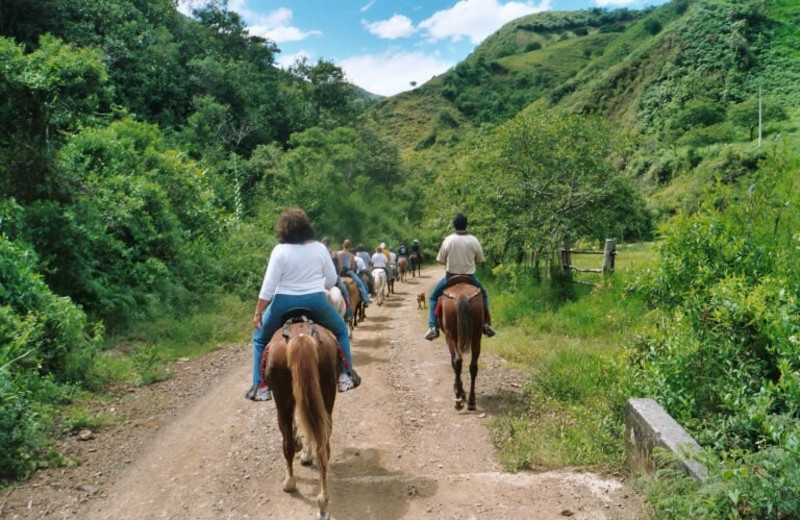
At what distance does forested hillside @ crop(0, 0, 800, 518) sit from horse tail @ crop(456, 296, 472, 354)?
123 cm

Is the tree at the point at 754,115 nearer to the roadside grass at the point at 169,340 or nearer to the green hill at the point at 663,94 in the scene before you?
the green hill at the point at 663,94

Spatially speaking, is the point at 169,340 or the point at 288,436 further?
the point at 169,340

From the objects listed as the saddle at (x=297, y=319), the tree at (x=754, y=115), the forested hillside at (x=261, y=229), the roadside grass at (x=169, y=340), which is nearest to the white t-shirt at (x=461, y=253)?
the forested hillside at (x=261, y=229)

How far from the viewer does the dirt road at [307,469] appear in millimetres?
4188

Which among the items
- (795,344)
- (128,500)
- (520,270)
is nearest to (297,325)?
(128,500)

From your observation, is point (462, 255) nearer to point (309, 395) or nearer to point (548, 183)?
point (309, 395)

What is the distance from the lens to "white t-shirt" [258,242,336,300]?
4.75m

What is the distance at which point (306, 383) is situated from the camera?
409cm

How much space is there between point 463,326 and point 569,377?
5.27ft

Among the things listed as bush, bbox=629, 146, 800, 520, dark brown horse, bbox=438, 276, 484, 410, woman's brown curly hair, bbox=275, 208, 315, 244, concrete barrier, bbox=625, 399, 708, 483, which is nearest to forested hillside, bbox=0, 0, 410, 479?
woman's brown curly hair, bbox=275, 208, 315, 244

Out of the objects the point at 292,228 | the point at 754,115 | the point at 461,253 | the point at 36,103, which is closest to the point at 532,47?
the point at 754,115

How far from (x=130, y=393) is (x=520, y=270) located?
426 inches

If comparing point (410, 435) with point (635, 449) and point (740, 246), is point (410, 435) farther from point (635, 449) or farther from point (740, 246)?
point (740, 246)

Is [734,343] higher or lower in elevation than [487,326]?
higher
